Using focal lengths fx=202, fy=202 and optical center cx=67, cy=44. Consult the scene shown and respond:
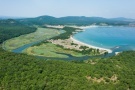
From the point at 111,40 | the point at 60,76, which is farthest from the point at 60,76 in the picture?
the point at 111,40

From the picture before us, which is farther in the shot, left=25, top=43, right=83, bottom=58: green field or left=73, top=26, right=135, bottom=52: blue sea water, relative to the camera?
left=73, top=26, right=135, bottom=52: blue sea water

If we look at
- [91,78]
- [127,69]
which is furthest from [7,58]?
[127,69]

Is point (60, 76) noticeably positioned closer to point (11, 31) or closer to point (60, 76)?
point (60, 76)

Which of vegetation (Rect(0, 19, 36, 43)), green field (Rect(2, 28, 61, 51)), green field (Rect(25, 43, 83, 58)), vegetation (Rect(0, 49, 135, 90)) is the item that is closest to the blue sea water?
green field (Rect(25, 43, 83, 58))

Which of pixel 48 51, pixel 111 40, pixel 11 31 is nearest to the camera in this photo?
pixel 48 51

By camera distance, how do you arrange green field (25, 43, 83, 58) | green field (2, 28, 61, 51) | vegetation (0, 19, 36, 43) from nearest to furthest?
1. green field (25, 43, 83, 58)
2. green field (2, 28, 61, 51)
3. vegetation (0, 19, 36, 43)

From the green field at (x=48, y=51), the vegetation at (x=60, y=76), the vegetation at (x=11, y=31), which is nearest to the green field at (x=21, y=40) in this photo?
the vegetation at (x=11, y=31)

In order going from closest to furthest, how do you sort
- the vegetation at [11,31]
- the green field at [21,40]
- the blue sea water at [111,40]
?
the green field at [21,40] < the blue sea water at [111,40] < the vegetation at [11,31]

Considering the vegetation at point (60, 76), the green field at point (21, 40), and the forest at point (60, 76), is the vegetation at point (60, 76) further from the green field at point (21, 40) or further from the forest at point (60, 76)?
the green field at point (21, 40)

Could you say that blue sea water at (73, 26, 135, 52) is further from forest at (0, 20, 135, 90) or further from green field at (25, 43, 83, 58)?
forest at (0, 20, 135, 90)
